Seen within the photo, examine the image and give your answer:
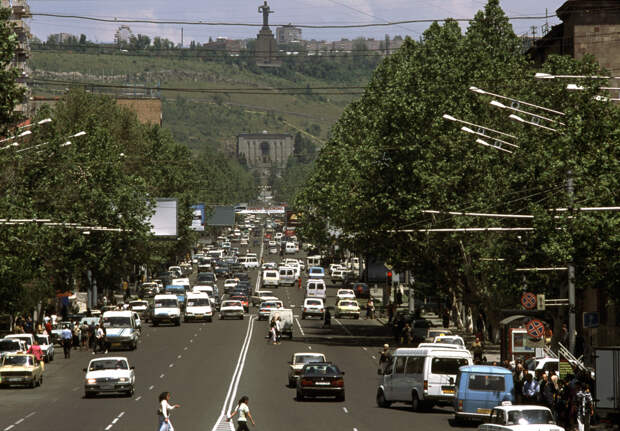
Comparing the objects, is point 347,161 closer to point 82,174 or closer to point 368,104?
point 368,104

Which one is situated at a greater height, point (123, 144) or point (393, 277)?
point (123, 144)

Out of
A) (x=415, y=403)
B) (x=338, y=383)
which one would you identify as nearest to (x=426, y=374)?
(x=415, y=403)

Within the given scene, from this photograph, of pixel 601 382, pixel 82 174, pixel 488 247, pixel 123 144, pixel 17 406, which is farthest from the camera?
pixel 123 144

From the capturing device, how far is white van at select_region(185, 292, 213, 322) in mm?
84000

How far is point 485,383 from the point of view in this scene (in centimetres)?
3406

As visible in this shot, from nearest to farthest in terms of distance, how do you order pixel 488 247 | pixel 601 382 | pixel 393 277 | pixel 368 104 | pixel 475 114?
pixel 601 382, pixel 488 247, pixel 475 114, pixel 368 104, pixel 393 277

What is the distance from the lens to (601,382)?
3244cm

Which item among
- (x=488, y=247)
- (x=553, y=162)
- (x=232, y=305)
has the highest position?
(x=553, y=162)

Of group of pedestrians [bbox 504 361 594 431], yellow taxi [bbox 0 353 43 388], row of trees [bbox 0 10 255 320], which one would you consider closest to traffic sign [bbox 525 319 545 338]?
group of pedestrians [bbox 504 361 594 431]

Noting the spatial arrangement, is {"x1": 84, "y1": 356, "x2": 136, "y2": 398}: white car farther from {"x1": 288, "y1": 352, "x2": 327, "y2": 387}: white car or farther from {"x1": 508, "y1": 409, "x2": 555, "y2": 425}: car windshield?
{"x1": 508, "y1": 409, "x2": 555, "y2": 425}: car windshield

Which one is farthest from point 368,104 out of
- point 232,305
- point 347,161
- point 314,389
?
point 314,389

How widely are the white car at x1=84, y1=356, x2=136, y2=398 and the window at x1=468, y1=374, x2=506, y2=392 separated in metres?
13.6

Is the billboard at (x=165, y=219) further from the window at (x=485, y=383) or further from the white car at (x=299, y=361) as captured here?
the window at (x=485, y=383)

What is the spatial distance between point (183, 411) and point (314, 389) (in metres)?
5.70
